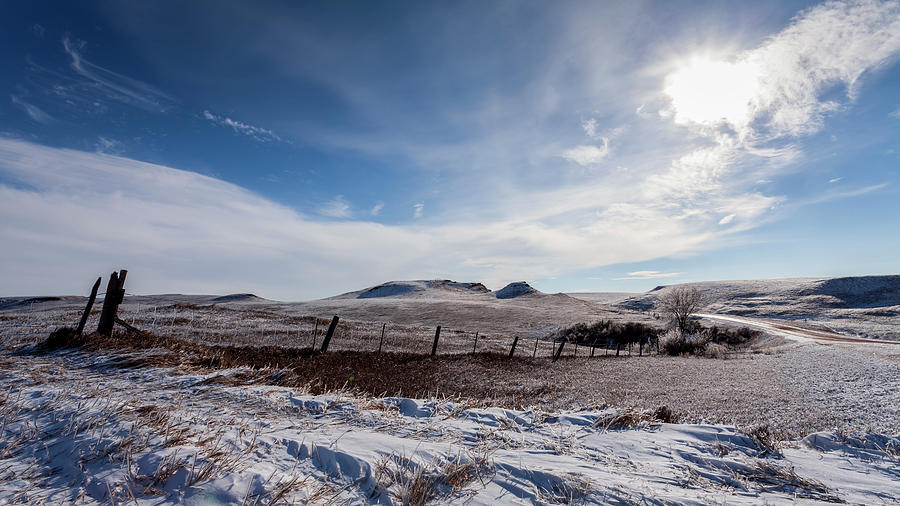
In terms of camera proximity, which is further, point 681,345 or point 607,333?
point 607,333

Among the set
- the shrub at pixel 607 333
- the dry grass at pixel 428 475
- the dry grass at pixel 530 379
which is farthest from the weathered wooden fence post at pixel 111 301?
the shrub at pixel 607 333

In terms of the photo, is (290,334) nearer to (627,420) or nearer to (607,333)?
(627,420)

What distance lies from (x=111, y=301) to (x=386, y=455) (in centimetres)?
1583

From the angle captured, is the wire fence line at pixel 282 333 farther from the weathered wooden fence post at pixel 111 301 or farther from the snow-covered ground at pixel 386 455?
the snow-covered ground at pixel 386 455

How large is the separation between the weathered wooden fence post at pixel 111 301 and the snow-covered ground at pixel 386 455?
369 inches

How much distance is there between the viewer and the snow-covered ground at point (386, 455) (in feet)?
9.70

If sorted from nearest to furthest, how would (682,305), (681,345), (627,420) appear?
(627,420) → (681,345) → (682,305)

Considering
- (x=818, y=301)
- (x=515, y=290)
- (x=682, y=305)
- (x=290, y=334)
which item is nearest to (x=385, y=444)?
(x=290, y=334)

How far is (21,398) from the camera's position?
18.7ft

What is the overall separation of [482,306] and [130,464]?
58.6 metres

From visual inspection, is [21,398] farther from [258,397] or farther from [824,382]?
[824,382]

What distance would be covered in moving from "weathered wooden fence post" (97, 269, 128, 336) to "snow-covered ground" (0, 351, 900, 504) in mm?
9373

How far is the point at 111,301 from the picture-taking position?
46.5 ft

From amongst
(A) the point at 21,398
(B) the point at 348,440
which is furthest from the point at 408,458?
(A) the point at 21,398
